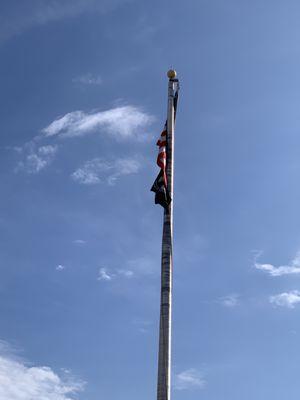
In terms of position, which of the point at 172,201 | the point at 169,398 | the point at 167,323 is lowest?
the point at 169,398

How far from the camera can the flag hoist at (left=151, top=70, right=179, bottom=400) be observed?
24.0m

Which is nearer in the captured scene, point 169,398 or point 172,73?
point 169,398

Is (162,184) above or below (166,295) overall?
above

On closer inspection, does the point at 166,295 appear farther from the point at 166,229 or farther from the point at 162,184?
the point at 162,184

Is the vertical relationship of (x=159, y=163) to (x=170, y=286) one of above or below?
above

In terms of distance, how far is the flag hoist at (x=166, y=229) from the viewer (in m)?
24.0

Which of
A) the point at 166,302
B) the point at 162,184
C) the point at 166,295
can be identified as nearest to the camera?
the point at 166,302

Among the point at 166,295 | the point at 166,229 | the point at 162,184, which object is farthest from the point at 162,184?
the point at 166,295

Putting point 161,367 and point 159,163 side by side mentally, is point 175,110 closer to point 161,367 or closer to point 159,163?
point 159,163

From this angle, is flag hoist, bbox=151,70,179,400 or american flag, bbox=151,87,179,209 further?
american flag, bbox=151,87,179,209

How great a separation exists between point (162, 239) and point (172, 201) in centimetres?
203

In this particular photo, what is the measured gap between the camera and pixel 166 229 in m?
27.3

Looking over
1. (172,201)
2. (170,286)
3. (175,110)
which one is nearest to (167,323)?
(170,286)

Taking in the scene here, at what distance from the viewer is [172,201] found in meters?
28.3
